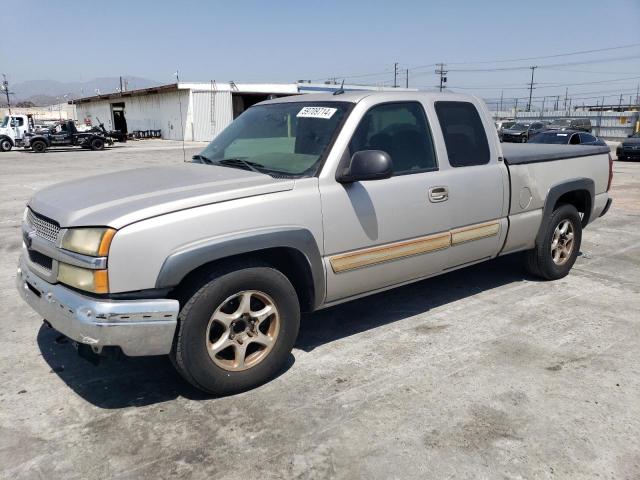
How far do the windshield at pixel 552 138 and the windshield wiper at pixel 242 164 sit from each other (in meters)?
13.9

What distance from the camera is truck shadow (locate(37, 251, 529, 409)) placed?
3.41 metres

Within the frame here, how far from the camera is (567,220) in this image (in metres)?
5.64

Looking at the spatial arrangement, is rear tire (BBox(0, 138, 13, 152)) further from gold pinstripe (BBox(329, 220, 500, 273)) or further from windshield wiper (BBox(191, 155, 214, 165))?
gold pinstripe (BBox(329, 220, 500, 273))

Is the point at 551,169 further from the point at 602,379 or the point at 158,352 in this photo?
the point at 158,352

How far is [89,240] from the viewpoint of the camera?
2.90m

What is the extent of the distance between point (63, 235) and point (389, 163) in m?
1.97

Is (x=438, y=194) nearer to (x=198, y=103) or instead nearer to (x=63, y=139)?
(x=63, y=139)

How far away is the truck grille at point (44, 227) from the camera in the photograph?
3.15 m

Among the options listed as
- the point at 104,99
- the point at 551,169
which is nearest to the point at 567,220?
the point at 551,169

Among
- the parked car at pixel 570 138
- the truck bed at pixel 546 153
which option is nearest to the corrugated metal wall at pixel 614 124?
the parked car at pixel 570 138

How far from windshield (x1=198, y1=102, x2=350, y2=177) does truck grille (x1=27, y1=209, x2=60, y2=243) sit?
130cm

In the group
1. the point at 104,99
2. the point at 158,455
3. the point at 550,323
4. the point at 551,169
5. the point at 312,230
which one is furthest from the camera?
the point at 104,99

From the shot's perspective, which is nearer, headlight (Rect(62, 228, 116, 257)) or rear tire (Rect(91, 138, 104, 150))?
headlight (Rect(62, 228, 116, 257))

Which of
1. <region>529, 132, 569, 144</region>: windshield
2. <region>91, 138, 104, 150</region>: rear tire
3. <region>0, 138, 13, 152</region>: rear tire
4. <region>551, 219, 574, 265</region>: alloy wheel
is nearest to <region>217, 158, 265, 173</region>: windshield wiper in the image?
<region>551, 219, 574, 265</region>: alloy wheel
